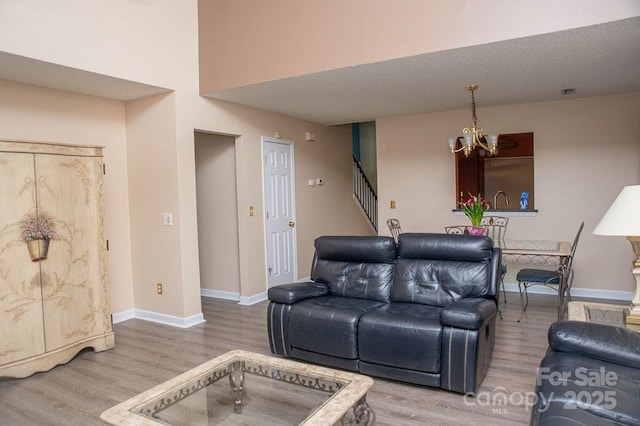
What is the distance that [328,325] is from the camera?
3.23 metres

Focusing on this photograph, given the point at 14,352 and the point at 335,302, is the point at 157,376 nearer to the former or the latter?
the point at 14,352

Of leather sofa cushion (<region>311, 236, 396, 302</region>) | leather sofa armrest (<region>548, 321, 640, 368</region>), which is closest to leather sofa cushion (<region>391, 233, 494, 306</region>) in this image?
leather sofa cushion (<region>311, 236, 396, 302</region>)

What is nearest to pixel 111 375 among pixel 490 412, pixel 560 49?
pixel 490 412

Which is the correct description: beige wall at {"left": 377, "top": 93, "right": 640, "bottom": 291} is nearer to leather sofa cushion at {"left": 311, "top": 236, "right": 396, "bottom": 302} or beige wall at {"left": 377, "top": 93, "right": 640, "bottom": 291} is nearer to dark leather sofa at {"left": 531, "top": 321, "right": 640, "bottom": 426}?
leather sofa cushion at {"left": 311, "top": 236, "right": 396, "bottom": 302}

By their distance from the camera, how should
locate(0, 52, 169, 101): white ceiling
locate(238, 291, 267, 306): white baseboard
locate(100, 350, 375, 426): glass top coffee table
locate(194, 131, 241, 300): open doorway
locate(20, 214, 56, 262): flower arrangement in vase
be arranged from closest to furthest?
locate(100, 350, 375, 426): glass top coffee table
locate(20, 214, 56, 262): flower arrangement in vase
locate(0, 52, 169, 101): white ceiling
locate(238, 291, 267, 306): white baseboard
locate(194, 131, 241, 300): open doorway

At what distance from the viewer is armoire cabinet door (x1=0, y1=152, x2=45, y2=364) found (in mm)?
3293

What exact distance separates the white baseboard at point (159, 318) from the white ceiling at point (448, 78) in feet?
8.08

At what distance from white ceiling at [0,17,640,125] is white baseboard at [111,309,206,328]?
246 centimetres

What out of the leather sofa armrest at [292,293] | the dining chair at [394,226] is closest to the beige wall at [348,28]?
the leather sofa armrest at [292,293]

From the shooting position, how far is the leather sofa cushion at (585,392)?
169 cm

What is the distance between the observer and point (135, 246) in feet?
16.6

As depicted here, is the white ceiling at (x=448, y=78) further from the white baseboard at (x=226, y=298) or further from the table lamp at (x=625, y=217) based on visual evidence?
the white baseboard at (x=226, y=298)

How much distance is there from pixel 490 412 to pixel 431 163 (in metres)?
4.17

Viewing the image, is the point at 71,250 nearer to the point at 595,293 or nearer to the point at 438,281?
the point at 438,281
